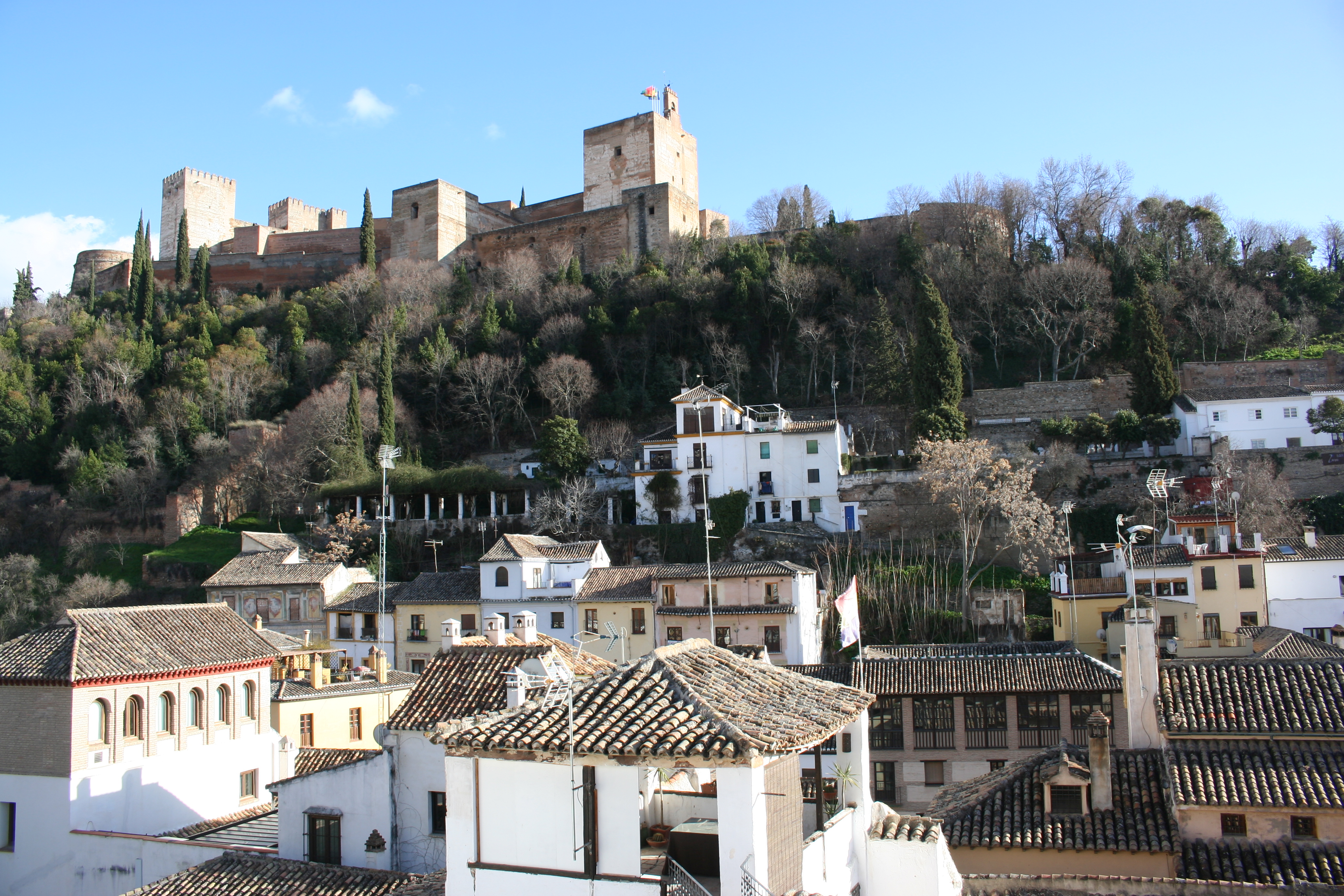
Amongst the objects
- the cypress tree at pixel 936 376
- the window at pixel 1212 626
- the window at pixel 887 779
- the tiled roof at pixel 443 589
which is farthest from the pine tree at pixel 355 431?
the window at pixel 1212 626

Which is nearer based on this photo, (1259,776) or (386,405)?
(1259,776)

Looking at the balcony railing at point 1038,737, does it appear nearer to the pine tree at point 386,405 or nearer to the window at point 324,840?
the window at point 324,840

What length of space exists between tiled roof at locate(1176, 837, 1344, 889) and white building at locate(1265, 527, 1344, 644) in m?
20.1

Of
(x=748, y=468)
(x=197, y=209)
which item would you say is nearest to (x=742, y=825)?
(x=748, y=468)

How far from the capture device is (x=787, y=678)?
1023cm

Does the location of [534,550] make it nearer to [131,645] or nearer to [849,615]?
[849,615]

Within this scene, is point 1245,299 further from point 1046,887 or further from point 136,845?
point 136,845

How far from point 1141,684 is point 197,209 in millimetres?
83095

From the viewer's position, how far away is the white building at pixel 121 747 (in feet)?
58.9

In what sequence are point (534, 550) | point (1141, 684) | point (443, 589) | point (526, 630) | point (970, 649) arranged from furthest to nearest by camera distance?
point (443, 589) < point (534, 550) < point (970, 649) < point (526, 630) < point (1141, 684)

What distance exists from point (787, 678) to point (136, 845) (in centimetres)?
1331

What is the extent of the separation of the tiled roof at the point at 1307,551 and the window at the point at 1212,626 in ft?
7.89

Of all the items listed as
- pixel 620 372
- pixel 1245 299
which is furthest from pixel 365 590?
pixel 1245 299

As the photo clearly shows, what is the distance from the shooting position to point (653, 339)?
57.9m
